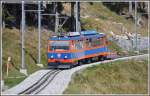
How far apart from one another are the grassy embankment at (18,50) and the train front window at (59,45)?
2.15 meters

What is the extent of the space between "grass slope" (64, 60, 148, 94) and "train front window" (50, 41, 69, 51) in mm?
2764

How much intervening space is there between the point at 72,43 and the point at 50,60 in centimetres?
232

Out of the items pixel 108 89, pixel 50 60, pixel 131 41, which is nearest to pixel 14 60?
pixel 50 60

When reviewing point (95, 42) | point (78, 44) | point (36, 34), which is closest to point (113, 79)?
point (78, 44)

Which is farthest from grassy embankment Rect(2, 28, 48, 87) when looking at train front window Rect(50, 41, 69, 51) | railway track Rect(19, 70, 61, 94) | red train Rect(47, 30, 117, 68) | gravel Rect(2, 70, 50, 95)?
train front window Rect(50, 41, 69, 51)

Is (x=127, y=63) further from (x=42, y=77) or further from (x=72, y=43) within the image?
(x=42, y=77)

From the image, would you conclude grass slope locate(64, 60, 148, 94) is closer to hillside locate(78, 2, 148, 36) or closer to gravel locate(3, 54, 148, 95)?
gravel locate(3, 54, 148, 95)

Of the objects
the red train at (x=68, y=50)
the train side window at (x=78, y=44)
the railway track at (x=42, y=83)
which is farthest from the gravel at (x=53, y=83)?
the train side window at (x=78, y=44)

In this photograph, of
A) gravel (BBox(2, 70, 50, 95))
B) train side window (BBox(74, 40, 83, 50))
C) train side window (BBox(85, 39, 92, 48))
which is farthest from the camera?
train side window (BBox(85, 39, 92, 48))

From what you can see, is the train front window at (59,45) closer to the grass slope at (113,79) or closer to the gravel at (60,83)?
the gravel at (60,83)

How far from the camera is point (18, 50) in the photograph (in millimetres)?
50156

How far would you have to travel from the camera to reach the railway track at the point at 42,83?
32.2 metres

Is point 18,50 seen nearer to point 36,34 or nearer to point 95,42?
point 95,42

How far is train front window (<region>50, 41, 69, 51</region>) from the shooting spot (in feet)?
154
